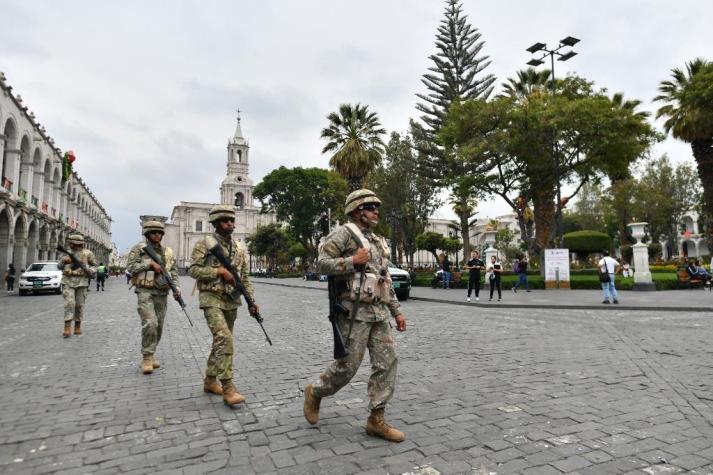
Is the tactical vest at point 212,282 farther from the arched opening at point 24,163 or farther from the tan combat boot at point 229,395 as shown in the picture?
the arched opening at point 24,163

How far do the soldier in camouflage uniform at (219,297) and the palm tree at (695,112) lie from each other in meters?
25.7

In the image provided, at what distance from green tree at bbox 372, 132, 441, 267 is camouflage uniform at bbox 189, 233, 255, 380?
28522 millimetres

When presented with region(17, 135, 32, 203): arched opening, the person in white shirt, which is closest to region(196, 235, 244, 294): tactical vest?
the person in white shirt

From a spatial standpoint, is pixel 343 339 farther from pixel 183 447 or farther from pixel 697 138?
pixel 697 138

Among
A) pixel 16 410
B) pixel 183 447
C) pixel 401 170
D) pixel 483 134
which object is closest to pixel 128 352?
pixel 16 410

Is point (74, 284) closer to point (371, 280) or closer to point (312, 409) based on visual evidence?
point (312, 409)

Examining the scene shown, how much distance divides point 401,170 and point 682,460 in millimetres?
30903

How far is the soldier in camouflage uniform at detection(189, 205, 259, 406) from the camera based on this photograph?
3.97 m

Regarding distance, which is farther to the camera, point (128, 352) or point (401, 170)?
point (401, 170)

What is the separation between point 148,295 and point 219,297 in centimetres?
181

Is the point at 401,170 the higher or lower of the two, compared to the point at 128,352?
higher

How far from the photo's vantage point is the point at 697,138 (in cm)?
2408

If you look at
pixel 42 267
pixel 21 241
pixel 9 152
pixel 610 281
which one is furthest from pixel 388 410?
pixel 21 241

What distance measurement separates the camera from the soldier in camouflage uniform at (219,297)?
3.97 meters
